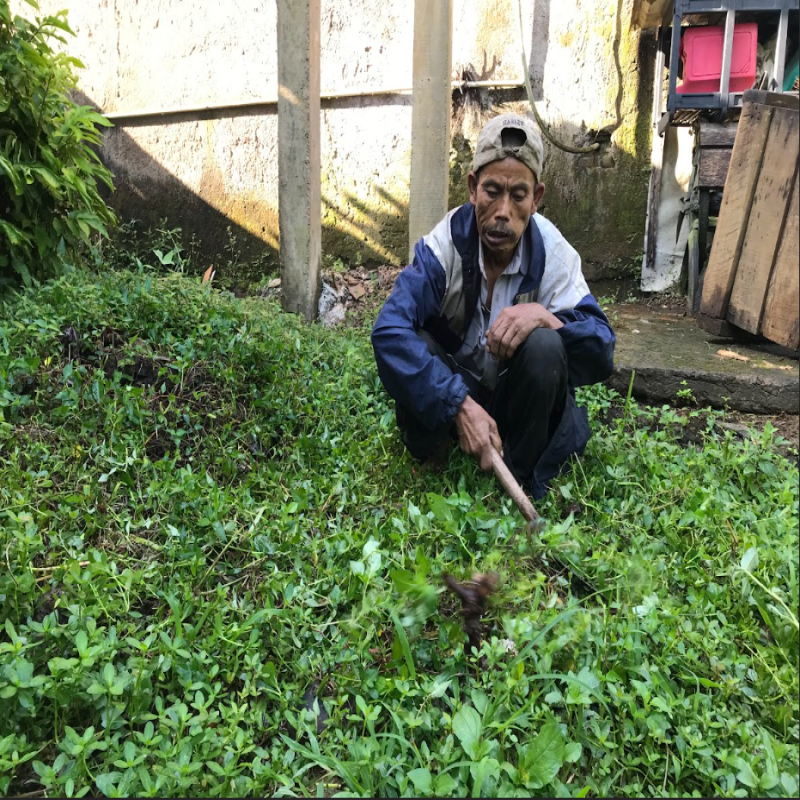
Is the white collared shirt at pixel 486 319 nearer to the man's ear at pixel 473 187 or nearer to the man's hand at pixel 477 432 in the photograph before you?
the man's ear at pixel 473 187

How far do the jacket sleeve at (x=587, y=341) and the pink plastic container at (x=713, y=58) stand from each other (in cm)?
134

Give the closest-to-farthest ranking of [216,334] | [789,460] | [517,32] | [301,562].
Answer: [789,460]
[301,562]
[216,334]
[517,32]

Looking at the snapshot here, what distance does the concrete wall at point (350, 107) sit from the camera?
472 cm

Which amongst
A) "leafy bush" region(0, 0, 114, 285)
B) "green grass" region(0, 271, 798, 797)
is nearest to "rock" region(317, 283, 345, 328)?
"leafy bush" region(0, 0, 114, 285)

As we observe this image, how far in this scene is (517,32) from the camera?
5.02 metres

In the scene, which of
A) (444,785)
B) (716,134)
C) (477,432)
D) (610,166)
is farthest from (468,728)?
(610,166)

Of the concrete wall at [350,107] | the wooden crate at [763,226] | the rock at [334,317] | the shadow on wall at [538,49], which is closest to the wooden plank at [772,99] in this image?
the wooden crate at [763,226]

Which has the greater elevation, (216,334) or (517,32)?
(517,32)

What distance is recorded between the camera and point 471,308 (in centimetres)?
272

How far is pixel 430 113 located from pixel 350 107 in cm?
132

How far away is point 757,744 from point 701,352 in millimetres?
863

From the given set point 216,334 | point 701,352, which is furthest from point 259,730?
point 216,334

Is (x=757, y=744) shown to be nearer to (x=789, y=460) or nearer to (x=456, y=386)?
(x=789, y=460)

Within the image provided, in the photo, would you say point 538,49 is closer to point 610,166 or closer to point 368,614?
point 610,166
